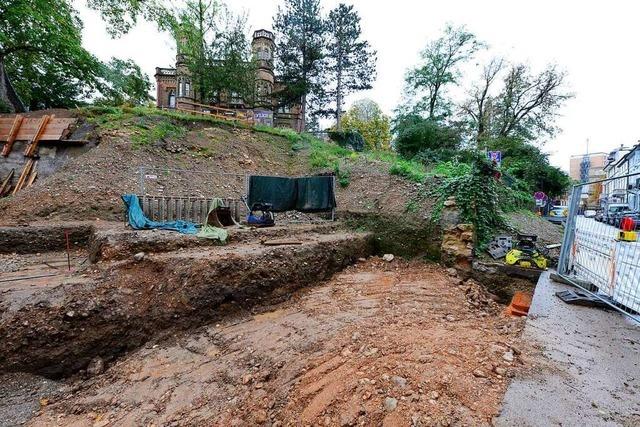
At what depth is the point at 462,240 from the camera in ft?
22.0

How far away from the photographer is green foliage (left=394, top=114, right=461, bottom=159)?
17.0 meters

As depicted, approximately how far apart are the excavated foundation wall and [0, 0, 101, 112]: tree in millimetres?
13096

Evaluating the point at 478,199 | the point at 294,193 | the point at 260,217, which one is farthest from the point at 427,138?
the point at 260,217

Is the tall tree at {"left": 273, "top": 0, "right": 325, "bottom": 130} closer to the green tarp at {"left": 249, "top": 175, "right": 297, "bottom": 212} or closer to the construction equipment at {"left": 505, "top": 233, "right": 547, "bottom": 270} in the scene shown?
the green tarp at {"left": 249, "top": 175, "right": 297, "bottom": 212}

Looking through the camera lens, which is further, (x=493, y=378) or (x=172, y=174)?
(x=172, y=174)

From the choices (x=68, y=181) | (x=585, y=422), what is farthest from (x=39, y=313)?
(x=68, y=181)

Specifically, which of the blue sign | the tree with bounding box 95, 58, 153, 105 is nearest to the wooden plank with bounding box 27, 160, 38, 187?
the tree with bounding box 95, 58, 153, 105

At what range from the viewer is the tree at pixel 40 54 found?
36.3ft

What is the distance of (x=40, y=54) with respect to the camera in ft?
43.1

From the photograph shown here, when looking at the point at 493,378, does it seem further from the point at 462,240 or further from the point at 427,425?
the point at 462,240

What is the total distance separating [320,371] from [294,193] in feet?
22.8

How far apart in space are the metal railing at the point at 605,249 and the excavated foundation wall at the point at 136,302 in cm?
436

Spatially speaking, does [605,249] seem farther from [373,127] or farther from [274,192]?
[373,127]

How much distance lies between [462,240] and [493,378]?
4.94 meters
